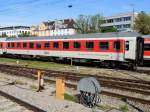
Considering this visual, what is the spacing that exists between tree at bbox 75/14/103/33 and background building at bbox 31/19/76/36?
42.3 meters

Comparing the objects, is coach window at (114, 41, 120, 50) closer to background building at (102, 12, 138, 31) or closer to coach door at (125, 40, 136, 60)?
coach door at (125, 40, 136, 60)

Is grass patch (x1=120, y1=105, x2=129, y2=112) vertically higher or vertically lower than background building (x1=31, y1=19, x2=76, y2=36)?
lower

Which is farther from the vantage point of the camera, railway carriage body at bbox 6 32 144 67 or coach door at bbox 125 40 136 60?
railway carriage body at bbox 6 32 144 67

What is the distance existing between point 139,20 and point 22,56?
3883 centimetres

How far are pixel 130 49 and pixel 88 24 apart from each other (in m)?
74.9

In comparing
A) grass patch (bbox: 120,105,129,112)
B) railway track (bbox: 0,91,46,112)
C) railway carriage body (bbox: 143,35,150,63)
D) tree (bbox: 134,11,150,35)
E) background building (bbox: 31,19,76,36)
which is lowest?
grass patch (bbox: 120,105,129,112)

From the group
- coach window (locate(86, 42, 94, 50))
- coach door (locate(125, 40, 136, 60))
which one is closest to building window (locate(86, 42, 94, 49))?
coach window (locate(86, 42, 94, 50))

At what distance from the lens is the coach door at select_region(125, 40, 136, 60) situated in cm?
2584

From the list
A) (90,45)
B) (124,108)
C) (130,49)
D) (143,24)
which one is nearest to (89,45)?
(90,45)

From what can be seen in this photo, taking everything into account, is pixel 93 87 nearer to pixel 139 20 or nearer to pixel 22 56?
pixel 22 56

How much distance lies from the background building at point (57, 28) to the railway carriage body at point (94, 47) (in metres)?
105

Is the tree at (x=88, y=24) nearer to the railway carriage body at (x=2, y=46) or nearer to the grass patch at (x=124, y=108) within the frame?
the railway carriage body at (x=2, y=46)

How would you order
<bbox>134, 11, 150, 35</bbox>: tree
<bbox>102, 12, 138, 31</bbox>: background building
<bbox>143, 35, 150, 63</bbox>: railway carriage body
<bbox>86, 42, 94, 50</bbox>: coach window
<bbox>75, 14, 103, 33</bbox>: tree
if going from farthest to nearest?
<bbox>102, 12, 138, 31</bbox>: background building < <bbox>75, 14, 103, 33</bbox>: tree < <bbox>134, 11, 150, 35</bbox>: tree < <bbox>143, 35, 150, 63</bbox>: railway carriage body < <bbox>86, 42, 94, 50</bbox>: coach window

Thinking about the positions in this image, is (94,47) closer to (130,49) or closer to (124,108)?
(130,49)
